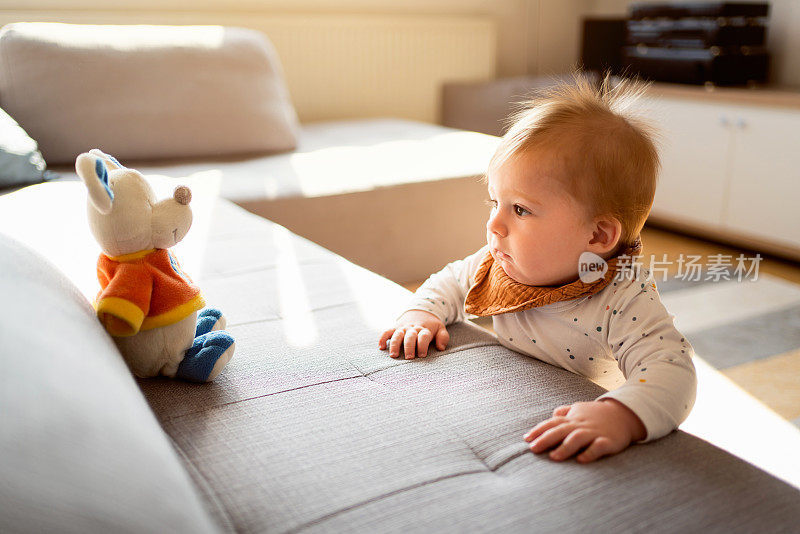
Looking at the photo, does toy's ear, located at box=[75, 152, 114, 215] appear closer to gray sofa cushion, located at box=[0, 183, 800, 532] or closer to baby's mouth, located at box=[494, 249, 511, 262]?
gray sofa cushion, located at box=[0, 183, 800, 532]

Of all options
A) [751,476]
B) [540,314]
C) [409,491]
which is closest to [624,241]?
[540,314]

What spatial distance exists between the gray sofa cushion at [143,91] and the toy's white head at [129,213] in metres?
1.42

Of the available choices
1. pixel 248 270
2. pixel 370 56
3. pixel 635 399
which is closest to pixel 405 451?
pixel 635 399

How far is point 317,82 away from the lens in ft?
10.1

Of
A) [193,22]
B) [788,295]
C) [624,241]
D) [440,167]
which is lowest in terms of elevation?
[788,295]

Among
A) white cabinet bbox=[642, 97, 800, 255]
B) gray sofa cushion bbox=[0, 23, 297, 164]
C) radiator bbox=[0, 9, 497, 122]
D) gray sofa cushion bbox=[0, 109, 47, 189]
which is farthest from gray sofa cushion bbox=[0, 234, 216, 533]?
radiator bbox=[0, 9, 497, 122]

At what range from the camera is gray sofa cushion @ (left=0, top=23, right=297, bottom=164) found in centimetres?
208

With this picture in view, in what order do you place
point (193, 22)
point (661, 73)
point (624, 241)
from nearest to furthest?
point (624, 241)
point (193, 22)
point (661, 73)

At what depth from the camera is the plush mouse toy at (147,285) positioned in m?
0.79

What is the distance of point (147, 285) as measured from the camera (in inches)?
31.8

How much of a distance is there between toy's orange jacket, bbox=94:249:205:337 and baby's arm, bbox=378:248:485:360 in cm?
27

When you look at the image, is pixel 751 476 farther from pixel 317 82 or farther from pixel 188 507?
pixel 317 82

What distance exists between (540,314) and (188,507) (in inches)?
23.3

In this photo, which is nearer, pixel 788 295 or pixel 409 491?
pixel 409 491
